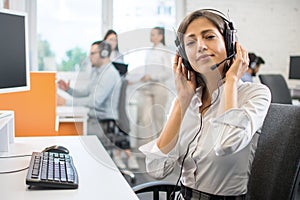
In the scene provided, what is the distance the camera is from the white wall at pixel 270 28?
4613mm

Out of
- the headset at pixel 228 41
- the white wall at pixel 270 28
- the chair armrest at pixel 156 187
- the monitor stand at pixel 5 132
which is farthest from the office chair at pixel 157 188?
the white wall at pixel 270 28

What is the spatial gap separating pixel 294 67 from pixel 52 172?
166 inches

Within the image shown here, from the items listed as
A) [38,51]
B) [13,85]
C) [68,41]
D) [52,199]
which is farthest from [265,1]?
[52,199]

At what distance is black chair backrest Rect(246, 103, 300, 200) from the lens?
0.94 metres

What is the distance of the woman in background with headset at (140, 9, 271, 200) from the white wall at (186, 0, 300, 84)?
3573mm

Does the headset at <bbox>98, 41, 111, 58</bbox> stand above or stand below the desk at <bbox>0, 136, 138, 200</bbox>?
above

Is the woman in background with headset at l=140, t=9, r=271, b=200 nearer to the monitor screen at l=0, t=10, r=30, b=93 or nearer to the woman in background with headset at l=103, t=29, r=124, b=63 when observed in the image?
the woman in background with headset at l=103, t=29, r=124, b=63

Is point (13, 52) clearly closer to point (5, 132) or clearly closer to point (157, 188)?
point (5, 132)

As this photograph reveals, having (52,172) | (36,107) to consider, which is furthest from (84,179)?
(36,107)

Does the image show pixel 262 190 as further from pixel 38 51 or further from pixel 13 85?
pixel 38 51

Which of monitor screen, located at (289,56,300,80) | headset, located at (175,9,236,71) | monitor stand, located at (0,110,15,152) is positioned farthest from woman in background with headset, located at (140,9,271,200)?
monitor screen, located at (289,56,300,80)

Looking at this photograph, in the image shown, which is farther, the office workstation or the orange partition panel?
the orange partition panel

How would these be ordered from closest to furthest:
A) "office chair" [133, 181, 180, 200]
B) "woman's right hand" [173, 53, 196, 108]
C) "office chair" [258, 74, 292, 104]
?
"woman's right hand" [173, 53, 196, 108], "office chair" [133, 181, 180, 200], "office chair" [258, 74, 292, 104]

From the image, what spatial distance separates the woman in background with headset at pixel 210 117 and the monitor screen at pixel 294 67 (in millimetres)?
3825
